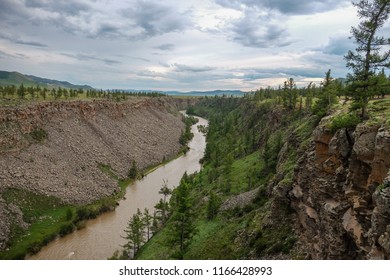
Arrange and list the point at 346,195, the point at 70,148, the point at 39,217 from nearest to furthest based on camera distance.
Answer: the point at 346,195, the point at 39,217, the point at 70,148

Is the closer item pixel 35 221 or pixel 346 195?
pixel 346 195

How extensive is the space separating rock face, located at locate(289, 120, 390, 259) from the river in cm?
2771

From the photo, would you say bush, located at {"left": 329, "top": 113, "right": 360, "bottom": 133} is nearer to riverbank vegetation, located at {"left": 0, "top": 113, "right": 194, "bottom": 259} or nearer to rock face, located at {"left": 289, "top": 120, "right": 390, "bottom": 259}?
rock face, located at {"left": 289, "top": 120, "right": 390, "bottom": 259}

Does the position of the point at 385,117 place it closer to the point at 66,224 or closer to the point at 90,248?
the point at 90,248

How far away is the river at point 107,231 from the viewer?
49.0m

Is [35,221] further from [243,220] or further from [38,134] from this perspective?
[243,220]

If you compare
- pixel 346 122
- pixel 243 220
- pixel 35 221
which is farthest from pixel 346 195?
pixel 35 221

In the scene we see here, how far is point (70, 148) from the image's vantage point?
82.5m

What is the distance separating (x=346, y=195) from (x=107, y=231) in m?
44.1

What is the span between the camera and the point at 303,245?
95.8 ft

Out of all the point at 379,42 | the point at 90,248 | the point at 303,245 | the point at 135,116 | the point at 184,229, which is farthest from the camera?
the point at 135,116

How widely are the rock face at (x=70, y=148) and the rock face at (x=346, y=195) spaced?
4486 centimetres

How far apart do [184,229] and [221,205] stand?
58.7 feet

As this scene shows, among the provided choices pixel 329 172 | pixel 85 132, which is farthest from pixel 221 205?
pixel 85 132
